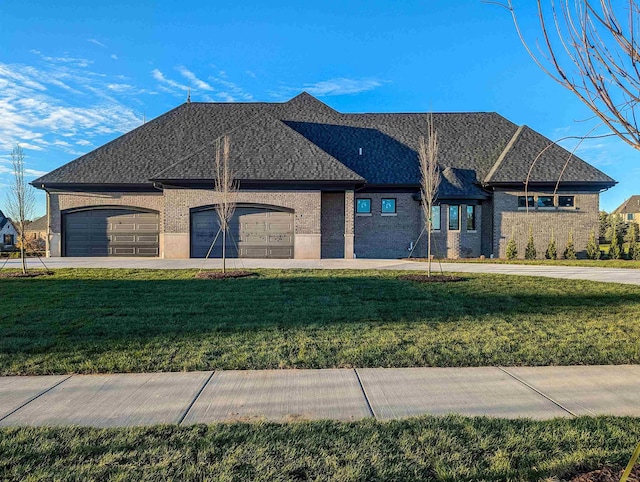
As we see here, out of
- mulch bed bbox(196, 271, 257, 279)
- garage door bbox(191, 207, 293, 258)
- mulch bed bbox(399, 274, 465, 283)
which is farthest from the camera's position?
garage door bbox(191, 207, 293, 258)

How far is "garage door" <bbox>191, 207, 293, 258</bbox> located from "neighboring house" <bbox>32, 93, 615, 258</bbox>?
5 centimetres

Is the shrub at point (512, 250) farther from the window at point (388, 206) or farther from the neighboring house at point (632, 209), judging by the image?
the neighboring house at point (632, 209)

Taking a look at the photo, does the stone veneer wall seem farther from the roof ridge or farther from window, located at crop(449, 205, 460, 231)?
window, located at crop(449, 205, 460, 231)

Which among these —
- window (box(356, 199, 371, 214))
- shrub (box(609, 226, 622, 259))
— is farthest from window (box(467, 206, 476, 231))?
shrub (box(609, 226, 622, 259))

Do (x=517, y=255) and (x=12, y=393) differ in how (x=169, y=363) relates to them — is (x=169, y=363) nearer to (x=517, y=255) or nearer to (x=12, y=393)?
(x=12, y=393)

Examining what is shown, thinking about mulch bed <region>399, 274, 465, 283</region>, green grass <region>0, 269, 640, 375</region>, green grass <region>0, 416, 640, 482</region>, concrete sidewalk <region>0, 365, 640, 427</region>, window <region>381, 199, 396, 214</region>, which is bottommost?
concrete sidewalk <region>0, 365, 640, 427</region>

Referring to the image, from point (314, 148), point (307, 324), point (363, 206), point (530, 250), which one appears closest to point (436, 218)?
point (363, 206)

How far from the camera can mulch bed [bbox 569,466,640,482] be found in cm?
282

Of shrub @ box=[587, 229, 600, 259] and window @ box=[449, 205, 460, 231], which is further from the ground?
window @ box=[449, 205, 460, 231]

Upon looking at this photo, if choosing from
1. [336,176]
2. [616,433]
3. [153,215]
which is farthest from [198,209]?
[616,433]

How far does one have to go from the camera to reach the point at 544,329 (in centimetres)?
722

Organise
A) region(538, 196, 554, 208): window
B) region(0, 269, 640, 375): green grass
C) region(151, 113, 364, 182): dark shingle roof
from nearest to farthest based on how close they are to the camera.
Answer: region(0, 269, 640, 375): green grass, region(151, 113, 364, 182): dark shingle roof, region(538, 196, 554, 208): window

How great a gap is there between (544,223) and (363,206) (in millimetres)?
9872

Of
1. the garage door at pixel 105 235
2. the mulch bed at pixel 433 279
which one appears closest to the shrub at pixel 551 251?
the mulch bed at pixel 433 279
